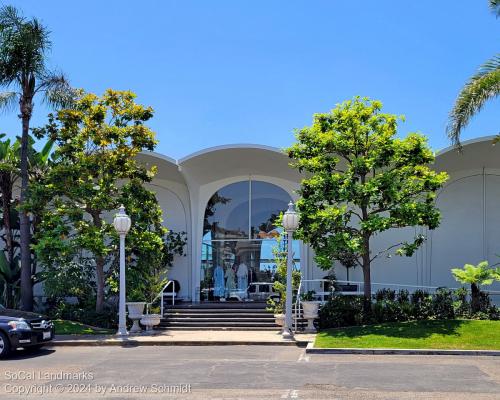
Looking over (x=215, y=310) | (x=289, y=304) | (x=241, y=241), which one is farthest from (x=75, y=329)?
A: (x=241, y=241)

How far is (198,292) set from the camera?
22.4 metres

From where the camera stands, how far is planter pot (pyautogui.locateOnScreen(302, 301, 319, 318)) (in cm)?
1644

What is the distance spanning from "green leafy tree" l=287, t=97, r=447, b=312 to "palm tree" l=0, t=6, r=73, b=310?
8.00 m

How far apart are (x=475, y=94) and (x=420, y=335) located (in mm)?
Answer: 6623

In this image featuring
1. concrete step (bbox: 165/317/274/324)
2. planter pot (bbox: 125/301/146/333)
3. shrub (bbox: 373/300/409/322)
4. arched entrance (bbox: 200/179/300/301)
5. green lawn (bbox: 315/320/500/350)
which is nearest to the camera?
green lawn (bbox: 315/320/500/350)

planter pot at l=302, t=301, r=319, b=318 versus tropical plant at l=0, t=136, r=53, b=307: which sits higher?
tropical plant at l=0, t=136, r=53, b=307

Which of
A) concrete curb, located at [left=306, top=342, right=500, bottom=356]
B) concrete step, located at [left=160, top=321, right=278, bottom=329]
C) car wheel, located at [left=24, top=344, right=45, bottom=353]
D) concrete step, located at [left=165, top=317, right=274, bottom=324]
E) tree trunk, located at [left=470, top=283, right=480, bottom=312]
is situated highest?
tree trunk, located at [left=470, top=283, right=480, bottom=312]

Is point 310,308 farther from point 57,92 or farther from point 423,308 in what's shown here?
point 57,92

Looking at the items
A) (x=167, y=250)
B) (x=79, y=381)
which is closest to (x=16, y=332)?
(x=79, y=381)

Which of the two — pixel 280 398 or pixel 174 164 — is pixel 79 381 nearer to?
pixel 280 398

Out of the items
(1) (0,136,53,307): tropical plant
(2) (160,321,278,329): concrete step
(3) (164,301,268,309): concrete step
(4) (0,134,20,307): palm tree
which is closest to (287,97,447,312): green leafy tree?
(2) (160,321,278,329): concrete step

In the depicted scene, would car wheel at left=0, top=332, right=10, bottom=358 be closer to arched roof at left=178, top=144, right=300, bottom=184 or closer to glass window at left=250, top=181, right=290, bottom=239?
arched roof at left=178, top=144, right=300, bottom=184

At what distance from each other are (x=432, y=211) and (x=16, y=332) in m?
10.8

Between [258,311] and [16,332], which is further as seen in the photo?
[258,311]
